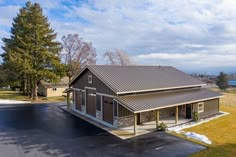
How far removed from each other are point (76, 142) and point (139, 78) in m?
9.27

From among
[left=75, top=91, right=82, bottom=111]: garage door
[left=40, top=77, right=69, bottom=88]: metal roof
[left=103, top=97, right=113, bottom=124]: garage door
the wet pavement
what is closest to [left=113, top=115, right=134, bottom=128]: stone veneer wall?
[left=103, top=97, right=113, bottom=124]: garage door

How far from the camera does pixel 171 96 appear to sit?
1867 centimetres

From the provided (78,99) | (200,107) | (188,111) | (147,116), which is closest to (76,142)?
(147,116)

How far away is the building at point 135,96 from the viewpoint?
16141 millimetres

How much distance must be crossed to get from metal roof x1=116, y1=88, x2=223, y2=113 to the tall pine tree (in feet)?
60.8

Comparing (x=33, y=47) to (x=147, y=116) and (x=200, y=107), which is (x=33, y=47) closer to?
(x=147, y=116)

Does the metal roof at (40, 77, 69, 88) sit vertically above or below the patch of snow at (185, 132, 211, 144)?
above

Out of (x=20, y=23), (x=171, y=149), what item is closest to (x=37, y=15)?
(x=20, y=23)

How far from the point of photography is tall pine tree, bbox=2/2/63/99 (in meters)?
30.3

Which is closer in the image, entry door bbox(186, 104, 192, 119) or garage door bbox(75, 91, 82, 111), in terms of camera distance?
entry door bbox(186, 104, 192, 119)

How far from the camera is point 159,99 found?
17.2m

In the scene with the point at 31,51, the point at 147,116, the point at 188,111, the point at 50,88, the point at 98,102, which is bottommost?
the point at 147,116

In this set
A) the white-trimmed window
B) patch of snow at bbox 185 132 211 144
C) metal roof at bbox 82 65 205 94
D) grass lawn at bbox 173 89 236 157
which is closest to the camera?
grass lawn at bbox 173 89 236 157

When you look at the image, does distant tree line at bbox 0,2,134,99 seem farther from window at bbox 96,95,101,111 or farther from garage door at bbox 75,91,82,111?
window at bbox 96,95,101,111
